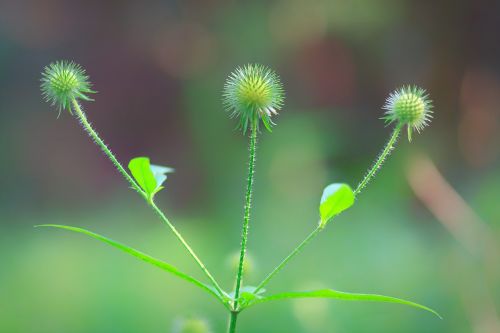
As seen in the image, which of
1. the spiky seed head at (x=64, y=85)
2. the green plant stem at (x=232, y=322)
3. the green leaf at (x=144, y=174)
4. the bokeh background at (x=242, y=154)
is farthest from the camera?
the bokeh background at (x=242, y=154)

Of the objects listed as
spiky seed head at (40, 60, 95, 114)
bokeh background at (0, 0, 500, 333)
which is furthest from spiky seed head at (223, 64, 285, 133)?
bokeh background at (0, 0, 500, 333)

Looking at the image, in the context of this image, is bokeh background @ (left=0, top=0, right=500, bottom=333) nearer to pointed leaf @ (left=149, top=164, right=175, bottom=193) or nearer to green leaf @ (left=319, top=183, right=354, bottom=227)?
pointed leaf @ (left=149, top=164, right=175, bottom=193)

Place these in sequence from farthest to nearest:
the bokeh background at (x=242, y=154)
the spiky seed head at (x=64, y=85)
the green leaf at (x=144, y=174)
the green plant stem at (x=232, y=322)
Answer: the bokeh background at (x=242, y=154), the spiky seed head at (x=64, y=85), the green leaf at (x=144, y=174), the green plant stem at (x=232, y=322)

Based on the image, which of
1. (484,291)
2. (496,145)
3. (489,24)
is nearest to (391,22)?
(489,24)

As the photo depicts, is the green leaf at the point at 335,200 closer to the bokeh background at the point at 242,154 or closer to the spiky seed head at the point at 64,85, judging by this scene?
the spiky seed head at the point at 64,85

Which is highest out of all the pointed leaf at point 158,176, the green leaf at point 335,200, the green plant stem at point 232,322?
the pointed leaf at point 158,176

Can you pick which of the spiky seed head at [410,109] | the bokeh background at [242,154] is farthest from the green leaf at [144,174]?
the bokeh background at [242,154]

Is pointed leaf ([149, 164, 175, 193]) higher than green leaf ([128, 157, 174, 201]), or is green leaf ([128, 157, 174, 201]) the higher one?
pointed leaf ([149, 164, 175, 193])
